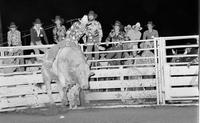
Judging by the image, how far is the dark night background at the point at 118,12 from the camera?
806 inches

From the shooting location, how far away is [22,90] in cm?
1323

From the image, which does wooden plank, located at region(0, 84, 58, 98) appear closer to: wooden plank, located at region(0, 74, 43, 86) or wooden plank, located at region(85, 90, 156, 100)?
wooden plank, located at region(0, 74, 43, 86)

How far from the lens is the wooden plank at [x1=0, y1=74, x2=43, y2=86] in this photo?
514 inches

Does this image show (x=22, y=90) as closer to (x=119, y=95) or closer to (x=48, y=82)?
(x=48, y=82)

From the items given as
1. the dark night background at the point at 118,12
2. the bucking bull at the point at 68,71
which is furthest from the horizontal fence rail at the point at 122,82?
the dark night background at the point at 118,12

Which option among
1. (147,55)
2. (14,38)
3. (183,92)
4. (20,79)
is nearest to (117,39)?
(147,55)

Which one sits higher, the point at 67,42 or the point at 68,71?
the point at 67,42

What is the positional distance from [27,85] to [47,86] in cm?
54

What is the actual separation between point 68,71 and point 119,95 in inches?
59.9

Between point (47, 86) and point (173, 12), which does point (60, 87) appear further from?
point (173, 12)

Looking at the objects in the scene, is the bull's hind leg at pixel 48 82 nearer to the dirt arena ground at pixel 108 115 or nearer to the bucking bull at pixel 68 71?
the bucking bull at pixel 68 71

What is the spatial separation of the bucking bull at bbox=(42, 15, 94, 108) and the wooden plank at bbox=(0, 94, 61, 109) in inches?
11.4

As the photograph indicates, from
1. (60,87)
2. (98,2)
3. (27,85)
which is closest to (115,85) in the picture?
(60,87)

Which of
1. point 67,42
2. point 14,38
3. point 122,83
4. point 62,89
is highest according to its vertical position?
point 14,38
